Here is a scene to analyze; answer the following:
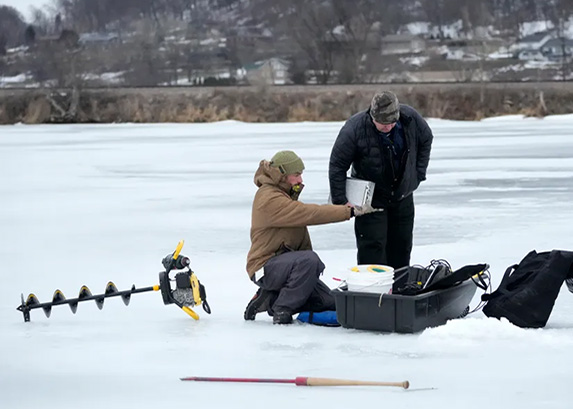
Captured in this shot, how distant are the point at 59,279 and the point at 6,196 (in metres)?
6.35

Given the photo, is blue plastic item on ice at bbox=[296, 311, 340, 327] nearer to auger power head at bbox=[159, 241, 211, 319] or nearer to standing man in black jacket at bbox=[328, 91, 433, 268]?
auger power head at bbox=[159, 241, 211, 319]

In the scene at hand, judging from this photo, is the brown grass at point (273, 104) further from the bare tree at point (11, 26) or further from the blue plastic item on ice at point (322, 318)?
the bare tree at point (11, 26)

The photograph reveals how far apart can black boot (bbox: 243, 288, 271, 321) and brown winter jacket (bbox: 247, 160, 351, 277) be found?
0.13 meters

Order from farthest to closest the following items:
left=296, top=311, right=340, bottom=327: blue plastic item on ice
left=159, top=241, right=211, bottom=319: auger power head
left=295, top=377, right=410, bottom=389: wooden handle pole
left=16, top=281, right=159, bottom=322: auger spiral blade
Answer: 1. left=16, top=281, right=159, bottom=322: auger spiral blade
2. left=159, top=241, right=211, bottom=319: auger power head
3. left=296, top=311, right=340, bottom=327: blue plastic item on ice
4. left=295, top=377, right=410, bottom=389: wooden handle pole

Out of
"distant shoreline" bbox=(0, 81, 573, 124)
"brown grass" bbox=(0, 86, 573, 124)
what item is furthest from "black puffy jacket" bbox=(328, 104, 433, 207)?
"brown grass" bbox=(0, 86, 573, 124)

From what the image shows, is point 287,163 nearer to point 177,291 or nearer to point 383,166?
point 383,166

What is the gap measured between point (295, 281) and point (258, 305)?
280 mm

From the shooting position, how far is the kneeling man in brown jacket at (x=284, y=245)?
5.57 m

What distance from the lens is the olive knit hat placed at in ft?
18.3

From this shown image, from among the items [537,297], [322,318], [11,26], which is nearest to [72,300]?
[322,318]

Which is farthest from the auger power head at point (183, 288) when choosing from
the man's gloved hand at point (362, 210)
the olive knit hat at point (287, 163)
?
the man's gloved hand at point (362, 210)

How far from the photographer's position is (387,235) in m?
6.32

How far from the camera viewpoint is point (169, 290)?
5762mm

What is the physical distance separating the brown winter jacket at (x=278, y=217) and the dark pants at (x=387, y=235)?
1.66 ft
